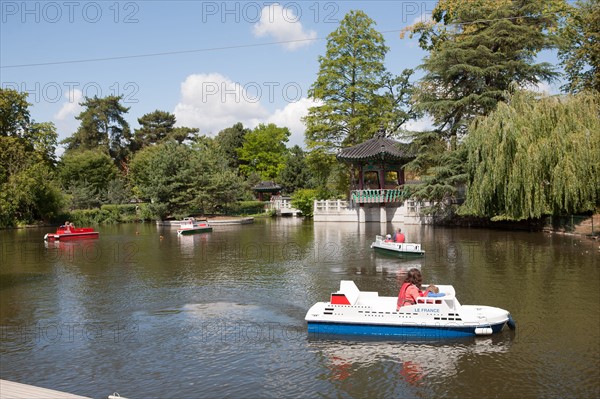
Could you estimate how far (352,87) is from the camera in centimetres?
5388

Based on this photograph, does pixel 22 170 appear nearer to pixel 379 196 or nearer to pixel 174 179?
pixel 174 179

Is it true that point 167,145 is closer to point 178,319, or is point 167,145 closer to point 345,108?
point 345,108

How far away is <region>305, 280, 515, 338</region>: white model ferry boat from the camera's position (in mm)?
13281

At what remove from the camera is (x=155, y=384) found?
11.0 m

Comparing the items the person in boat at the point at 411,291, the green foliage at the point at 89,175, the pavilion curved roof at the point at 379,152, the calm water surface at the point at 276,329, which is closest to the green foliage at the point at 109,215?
the green foliage at the point at 89,175

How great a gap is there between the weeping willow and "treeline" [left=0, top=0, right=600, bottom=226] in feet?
0.25

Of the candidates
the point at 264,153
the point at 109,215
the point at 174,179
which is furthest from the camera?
the point at 264,153

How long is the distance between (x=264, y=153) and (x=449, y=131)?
174ft

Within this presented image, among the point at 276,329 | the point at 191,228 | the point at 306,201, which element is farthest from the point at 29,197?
the point at 276,329

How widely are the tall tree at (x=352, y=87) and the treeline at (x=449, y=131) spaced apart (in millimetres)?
125

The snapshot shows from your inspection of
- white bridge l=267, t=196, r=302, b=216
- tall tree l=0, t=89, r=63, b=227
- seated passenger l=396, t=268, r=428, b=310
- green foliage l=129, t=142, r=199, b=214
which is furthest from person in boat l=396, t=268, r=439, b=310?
white bridge l=267, t=196, r=302, b=216

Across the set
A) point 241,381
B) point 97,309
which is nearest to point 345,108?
point 97,309

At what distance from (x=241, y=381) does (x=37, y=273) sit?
1777cm

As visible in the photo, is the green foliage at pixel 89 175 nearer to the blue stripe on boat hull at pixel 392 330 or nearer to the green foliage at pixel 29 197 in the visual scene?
the green foliage at pixel 29 197
